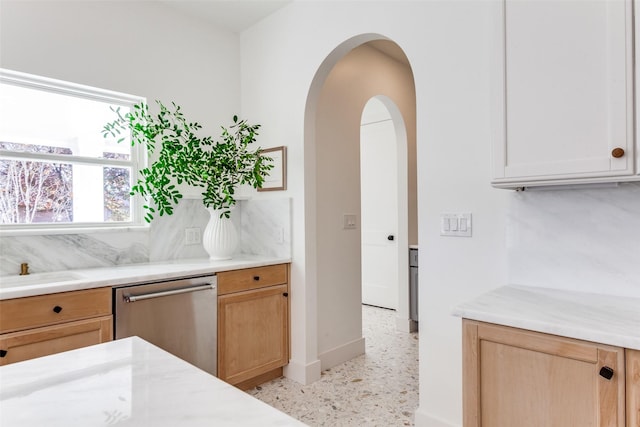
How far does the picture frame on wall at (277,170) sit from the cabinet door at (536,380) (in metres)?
1.78

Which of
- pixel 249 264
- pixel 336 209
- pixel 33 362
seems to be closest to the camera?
pixel 33 362

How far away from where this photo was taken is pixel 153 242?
110 inches

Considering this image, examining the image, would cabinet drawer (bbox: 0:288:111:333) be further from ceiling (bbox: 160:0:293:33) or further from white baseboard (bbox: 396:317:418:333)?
white baseboard (bbox: 396:317:418:333)

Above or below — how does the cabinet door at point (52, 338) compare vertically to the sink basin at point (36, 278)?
below

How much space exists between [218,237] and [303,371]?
3.67ft

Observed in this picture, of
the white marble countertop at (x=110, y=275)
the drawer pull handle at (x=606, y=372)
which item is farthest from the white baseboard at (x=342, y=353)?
the drawer pull handle at (x=606, y=372)

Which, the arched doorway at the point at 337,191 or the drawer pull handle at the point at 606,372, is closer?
the drawer pull handle at the point at 606,372

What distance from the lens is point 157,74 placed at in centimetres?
284

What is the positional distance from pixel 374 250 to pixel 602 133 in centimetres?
374

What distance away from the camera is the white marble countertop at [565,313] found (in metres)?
1.19

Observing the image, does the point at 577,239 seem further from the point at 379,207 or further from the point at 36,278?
the point at 379,207

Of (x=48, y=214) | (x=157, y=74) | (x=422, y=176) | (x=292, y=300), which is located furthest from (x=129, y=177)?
(x=422, y=176)

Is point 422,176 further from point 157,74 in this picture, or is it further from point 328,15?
point 157,74

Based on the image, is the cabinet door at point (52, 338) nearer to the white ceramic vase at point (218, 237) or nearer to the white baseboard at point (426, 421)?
the white ceramic vase at point (218, 237)
